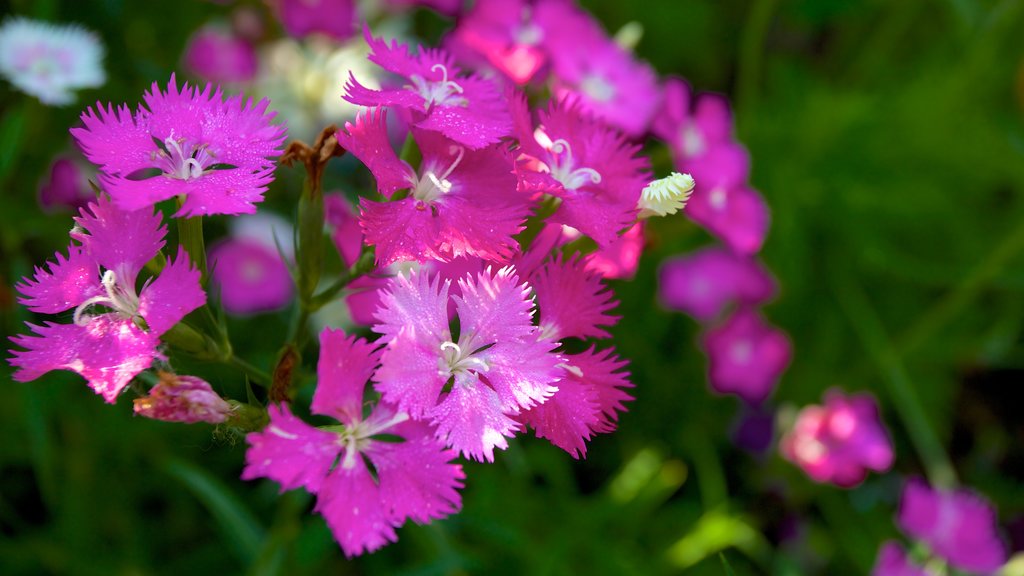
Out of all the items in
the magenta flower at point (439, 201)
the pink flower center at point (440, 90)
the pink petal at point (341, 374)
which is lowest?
the pink petal at point (341, 374)

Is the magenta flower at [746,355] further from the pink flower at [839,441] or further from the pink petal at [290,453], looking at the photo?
the pink petal at [290,453]

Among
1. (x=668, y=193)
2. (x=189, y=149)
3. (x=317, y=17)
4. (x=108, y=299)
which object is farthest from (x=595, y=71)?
(x=108, y=299)

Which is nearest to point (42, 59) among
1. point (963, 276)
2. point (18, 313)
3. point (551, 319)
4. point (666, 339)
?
point (18, 313)

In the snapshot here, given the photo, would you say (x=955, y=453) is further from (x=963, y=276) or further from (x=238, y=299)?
(x=238, y=299)

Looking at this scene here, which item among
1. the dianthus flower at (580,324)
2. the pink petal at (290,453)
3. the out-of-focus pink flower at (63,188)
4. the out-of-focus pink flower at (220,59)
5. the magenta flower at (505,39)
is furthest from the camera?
the out-of-focus pink flower at (220,59)

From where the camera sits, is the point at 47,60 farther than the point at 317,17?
No

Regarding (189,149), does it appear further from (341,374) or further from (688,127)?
(688,127)

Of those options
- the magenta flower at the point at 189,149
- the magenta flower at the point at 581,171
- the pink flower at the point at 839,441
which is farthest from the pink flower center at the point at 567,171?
the pink flower at the point at 839,441
